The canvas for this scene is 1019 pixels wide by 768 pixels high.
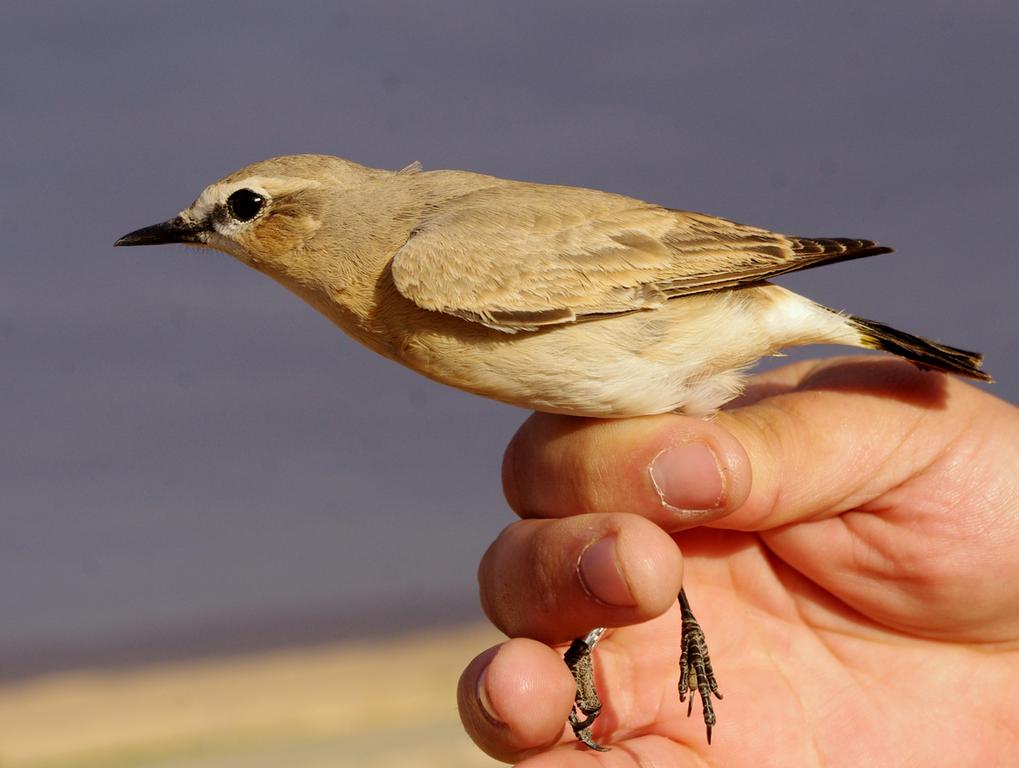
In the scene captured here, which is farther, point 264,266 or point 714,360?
point 264,266

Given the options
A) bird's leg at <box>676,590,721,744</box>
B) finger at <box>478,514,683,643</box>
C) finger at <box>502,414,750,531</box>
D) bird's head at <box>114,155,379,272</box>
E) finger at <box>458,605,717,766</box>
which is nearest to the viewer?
finger at <box>478,514,683,643</box>

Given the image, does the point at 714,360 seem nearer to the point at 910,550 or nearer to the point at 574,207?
the point at 574,207

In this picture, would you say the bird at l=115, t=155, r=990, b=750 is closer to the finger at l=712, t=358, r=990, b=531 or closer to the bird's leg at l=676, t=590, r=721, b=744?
the bird's leg at l=676, t=590, r=721, b=744

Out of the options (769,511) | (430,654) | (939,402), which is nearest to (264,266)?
(769,511)

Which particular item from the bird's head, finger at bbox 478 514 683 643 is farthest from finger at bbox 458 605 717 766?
the bird's head

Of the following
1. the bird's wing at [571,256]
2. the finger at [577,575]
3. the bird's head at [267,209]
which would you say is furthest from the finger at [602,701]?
the bird's head at [267,209]

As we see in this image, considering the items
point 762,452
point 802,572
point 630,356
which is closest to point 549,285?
point 630,356
